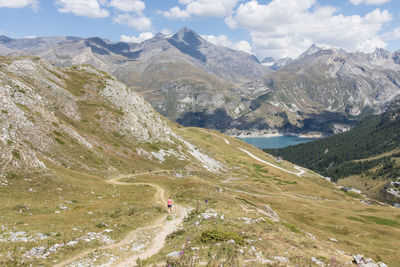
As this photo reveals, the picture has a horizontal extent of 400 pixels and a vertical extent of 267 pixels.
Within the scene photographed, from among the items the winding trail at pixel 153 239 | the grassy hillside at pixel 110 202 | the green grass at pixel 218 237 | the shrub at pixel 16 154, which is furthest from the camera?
the shrub at pixel 16 154

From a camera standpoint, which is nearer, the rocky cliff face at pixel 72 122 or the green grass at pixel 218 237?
the green grass at pixel 218 237

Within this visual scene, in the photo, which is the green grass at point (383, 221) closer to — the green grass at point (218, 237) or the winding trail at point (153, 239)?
the winding trail at point (153, 239)

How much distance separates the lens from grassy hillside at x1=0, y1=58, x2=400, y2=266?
74.1 ft

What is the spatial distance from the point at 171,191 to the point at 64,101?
186ft

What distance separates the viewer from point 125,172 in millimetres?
72125

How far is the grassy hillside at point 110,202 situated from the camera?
2258cm

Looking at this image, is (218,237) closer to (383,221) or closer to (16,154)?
(16,154)

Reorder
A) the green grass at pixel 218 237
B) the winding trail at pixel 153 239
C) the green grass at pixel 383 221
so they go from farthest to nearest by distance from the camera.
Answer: the green grass at pixel 383 221 → the green grass at pixel 218 237 → the winding trail at pixel 153 239

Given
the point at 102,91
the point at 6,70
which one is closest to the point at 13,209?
the point at 6,70

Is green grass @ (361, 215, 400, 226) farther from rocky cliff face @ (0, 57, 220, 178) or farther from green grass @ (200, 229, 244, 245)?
green grass @ (200, 229, 244, 245)

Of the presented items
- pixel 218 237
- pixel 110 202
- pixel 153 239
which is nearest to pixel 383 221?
pixel 218 237

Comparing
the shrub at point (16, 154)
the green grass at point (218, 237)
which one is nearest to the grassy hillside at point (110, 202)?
the green grass at point (218, 237)

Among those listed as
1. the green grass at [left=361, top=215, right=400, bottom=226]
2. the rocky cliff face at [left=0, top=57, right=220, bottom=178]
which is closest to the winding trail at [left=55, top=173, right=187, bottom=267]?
the rocky cliff face at [left=0, top=57, right=220, bottom=178]

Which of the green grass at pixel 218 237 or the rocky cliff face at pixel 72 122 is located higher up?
the rocky cliff face at pixel 72 122
